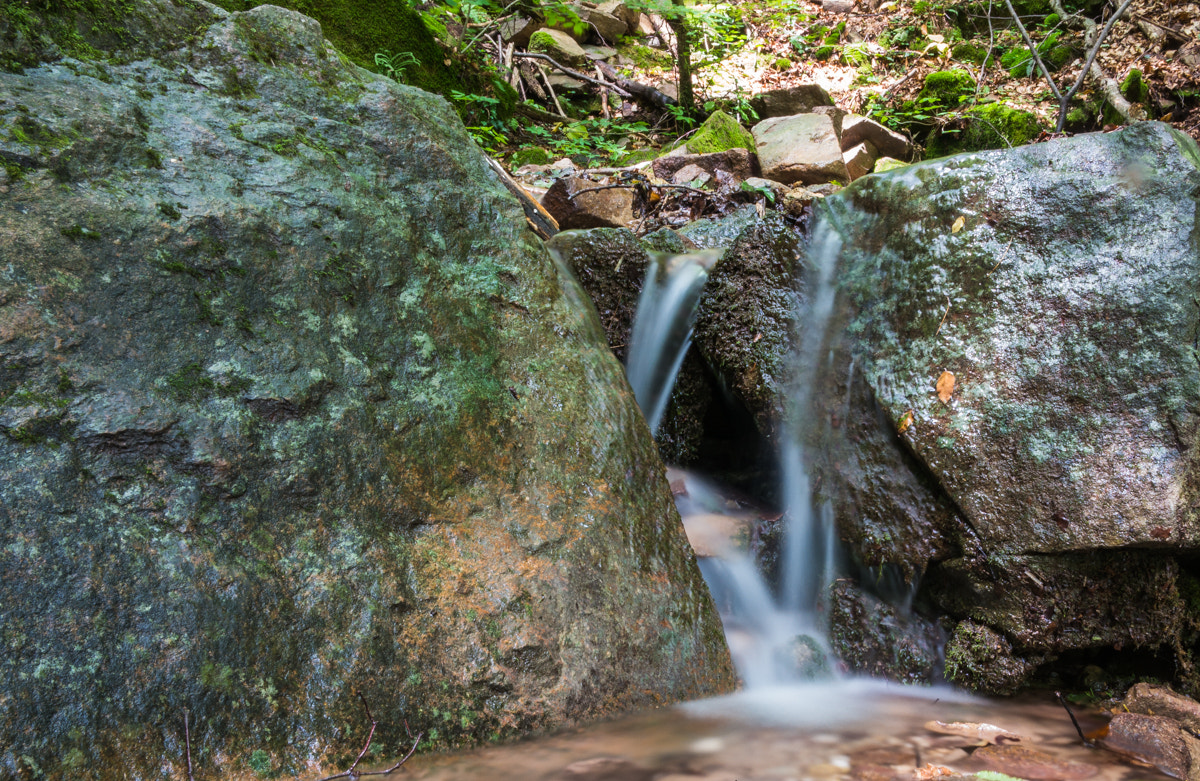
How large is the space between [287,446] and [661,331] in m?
2.24

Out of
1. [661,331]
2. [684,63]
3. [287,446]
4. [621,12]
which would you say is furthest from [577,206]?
[621,12]

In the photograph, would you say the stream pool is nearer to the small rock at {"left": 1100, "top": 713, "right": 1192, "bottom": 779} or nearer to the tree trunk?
the small rock at {"left": 1100, "top": 713, "right": 1192, "bottom": 779}

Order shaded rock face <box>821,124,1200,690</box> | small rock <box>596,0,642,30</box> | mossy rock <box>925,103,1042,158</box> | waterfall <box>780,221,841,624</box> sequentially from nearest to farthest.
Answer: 1. shaded rock face <box>821,124,1200,690</box>
2. waterfall <box>780,221,841,624</box>
3. mossy rock <box>925,103,1042,158</box>
4. small rock <box>596,0,642,30</box>

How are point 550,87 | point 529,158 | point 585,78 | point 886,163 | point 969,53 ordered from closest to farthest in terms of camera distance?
point 529,158
point 886,163
point 550,87
point 585,78
point 969,53

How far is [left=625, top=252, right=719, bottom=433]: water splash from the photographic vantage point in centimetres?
356

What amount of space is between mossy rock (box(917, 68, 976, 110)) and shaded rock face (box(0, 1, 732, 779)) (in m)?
9.25

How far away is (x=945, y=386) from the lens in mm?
2443

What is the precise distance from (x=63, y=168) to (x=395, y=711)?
5.65 feet

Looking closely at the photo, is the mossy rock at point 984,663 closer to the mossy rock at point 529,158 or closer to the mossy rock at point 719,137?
the mossy rock at point 719,137

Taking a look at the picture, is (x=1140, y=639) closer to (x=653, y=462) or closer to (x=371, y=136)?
(x=653, y=462)

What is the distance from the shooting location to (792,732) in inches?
77.6

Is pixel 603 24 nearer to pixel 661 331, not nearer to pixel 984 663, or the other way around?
pixel 661 331

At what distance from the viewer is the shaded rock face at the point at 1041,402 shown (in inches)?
85.5

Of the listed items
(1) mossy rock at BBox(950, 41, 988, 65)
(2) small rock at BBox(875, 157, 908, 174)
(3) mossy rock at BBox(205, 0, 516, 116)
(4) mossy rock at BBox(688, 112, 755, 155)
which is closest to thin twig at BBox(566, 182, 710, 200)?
(4) mossy rock at BBox(688, 112, 755, 155)
